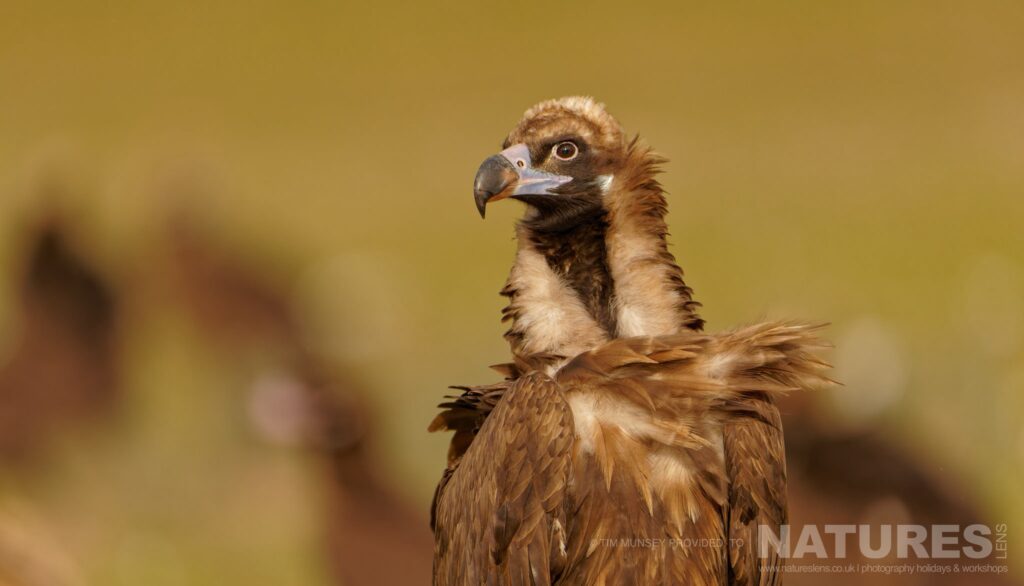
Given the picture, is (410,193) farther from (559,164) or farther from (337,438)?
(559,164)

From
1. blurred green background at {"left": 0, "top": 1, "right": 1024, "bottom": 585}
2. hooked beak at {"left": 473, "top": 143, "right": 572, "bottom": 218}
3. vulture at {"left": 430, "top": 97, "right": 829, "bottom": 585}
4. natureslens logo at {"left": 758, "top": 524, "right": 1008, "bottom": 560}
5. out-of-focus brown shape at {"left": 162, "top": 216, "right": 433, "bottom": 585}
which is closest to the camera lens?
vulture at {"left": 430, "top": 97, "right": 829, "bottom": 585}

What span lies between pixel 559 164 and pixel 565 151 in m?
0.04

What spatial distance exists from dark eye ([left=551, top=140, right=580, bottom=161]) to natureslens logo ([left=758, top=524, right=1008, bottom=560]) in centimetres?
221

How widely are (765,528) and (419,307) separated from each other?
8.95 ft

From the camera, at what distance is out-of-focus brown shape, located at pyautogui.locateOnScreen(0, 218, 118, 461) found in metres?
4.78

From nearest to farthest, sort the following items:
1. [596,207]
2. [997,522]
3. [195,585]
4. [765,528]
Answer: [765,528], [596,207], [997,522], [195,585]

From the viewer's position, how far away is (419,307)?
15.6ft

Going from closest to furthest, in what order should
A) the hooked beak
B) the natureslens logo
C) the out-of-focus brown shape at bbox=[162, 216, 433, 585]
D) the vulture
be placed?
1. the vulture
2. the hooked beak
3. the natureslens logo
4. the out-of-focus brown shape at bbox=[162, 216, 433, 585]

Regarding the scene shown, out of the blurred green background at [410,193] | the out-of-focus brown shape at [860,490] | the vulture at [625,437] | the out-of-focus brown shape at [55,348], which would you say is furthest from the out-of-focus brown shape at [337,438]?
the vulture at [625,437]

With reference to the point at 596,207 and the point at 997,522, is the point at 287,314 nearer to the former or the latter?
the point at 596,207

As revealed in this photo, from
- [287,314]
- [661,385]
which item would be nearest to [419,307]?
[287,314]

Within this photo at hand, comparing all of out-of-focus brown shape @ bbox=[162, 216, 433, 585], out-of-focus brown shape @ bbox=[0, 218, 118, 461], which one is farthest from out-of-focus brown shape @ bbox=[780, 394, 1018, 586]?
out-of-focus brown shape @ bbox=[0, 218, 118, 461]

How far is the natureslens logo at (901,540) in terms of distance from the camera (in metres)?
4.33

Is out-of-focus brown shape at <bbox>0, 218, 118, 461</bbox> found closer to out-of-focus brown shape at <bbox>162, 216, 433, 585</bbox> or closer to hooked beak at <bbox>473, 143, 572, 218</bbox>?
out-of-focus brown shape at <bbox>162, 216, 433, 585</bbox>
